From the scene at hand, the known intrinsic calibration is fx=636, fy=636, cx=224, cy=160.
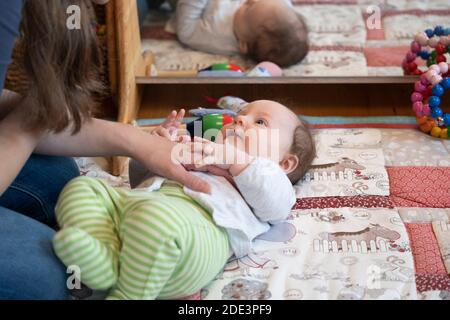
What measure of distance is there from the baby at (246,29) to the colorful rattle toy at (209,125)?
60 centimetres

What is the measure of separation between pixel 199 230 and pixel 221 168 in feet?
0.65

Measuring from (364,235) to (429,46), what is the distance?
781 mm

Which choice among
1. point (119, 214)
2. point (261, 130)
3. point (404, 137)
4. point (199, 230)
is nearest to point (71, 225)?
point (119, 214)

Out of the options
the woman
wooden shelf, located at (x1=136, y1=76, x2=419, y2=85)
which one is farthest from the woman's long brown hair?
wooden shelf, located at (x1=136, y1=76, x2=419, y2=85)

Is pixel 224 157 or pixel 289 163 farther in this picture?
pixel 289 163

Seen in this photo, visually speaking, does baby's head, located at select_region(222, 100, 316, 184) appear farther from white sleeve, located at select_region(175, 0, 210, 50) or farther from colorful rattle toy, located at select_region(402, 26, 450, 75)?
white sleeve, located at select_region(175, 0, 210, 50)

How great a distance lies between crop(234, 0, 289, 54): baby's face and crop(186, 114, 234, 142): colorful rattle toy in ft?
2.06

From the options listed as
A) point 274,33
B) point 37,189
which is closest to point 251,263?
point 37,189

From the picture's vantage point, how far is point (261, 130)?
129cm

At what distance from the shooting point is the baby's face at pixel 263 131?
1.27 m

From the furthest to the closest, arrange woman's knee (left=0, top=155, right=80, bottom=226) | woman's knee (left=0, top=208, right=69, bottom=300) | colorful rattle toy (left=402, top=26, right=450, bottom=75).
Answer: colorful rattle toy (left=402, top=26, right=450, bottom=75)
woman's knee (left=0, top=155, right=80, bottom=226)
woman's knee (left=0, top=208, right=69, bottom=300)

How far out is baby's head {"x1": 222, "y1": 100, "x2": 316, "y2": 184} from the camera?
1.27 meters

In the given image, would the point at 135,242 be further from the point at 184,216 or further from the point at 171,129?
the point at 171,129

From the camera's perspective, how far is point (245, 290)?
112cm
